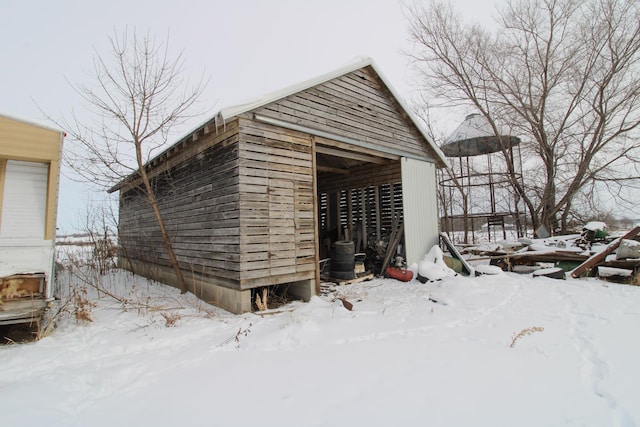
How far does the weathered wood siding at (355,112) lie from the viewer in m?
6.26

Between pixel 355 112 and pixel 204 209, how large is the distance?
409 cm

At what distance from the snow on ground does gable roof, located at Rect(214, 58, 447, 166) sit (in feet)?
10.9

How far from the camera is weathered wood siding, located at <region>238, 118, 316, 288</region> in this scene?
17.6 feet

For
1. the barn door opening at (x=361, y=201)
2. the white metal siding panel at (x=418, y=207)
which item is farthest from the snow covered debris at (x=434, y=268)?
the barn door opening at (x=361, y=201)

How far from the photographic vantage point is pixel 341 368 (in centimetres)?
289

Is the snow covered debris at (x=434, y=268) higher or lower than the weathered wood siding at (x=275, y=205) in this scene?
lower

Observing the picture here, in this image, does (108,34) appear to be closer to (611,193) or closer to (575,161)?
(575,161)

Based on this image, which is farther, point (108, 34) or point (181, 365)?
point (108, 34)

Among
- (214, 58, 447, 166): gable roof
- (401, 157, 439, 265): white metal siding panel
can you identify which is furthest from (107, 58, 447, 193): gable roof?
(401, 157, 439, 265): white metal siding panel

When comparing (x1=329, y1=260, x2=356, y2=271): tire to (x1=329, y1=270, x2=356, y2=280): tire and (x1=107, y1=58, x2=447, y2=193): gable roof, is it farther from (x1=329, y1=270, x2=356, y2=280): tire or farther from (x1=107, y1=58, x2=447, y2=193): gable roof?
(x1=107, y1=58, x2=447, y2=193): gable roof

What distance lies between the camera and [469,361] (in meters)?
2.95

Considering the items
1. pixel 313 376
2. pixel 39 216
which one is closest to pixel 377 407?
pixel 313 376

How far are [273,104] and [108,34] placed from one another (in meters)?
3.97

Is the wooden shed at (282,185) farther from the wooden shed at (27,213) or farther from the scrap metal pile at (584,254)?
the wooden shed at (27,213)
